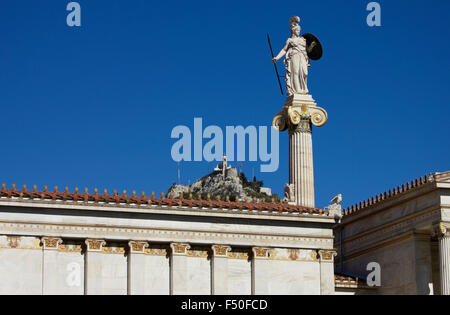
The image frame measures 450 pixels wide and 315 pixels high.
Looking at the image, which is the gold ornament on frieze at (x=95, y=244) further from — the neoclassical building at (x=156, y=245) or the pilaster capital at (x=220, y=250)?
the pilaster capital at (x=220, y=250)

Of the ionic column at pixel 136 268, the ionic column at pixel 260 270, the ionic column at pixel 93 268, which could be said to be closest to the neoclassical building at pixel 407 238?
the ionic column at pixel 260 270

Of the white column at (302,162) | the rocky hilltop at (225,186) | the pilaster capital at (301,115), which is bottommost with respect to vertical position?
the white column at (302,162)

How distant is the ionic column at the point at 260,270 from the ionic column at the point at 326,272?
2.53 m

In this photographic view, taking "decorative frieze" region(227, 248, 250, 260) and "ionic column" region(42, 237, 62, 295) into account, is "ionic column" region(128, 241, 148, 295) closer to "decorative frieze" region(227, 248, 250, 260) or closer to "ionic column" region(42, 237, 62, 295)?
"ionic column" region(42, 237, 62, 295)

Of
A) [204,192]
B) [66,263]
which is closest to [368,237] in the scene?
[66,263]

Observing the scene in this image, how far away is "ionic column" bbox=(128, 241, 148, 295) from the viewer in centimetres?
5406

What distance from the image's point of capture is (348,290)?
196 feet

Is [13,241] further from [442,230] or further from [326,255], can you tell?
[442,230]

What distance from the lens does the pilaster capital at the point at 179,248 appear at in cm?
5494

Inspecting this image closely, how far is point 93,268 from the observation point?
53.7 meters

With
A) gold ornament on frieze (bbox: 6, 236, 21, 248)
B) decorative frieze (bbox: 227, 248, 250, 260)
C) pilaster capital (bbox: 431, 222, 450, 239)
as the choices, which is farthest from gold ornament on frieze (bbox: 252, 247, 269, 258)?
gold ornament on frieze (bbox: 6, 236, 21, 248)

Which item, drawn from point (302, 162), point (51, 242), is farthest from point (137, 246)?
point (302, 162)

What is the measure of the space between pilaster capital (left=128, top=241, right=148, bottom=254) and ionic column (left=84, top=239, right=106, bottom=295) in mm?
1226

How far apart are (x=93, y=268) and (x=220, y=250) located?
5.79 m
